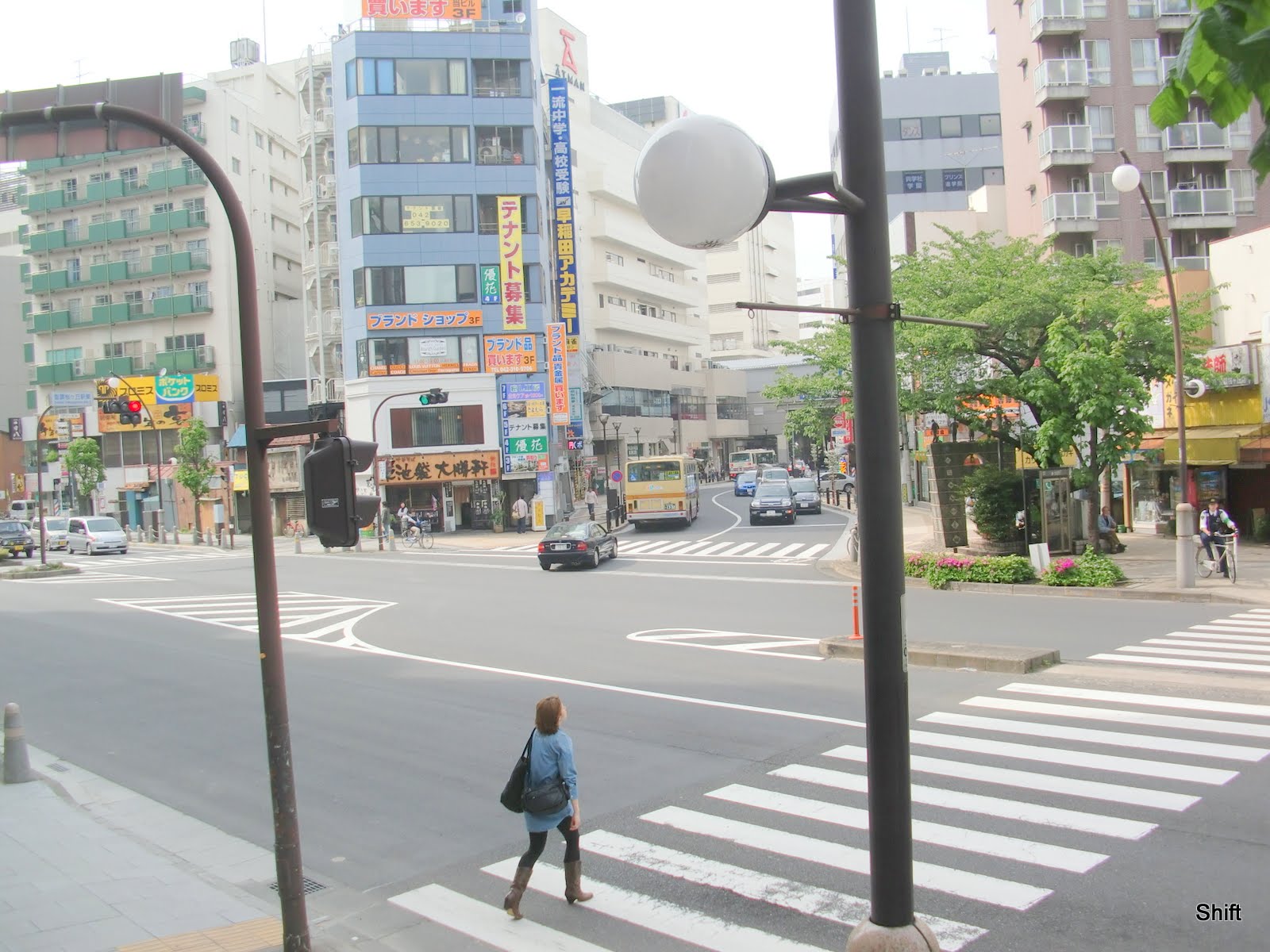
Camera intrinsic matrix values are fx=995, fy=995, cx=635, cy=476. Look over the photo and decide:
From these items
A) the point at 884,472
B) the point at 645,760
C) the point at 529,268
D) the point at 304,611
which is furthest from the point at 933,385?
the point at 529,268

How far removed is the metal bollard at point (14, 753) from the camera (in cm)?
1079

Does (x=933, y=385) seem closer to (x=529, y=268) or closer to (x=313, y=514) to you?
(x=313, y=514)

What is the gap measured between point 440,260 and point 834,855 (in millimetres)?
46853

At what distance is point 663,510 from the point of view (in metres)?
45.0

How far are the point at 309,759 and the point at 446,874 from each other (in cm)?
399

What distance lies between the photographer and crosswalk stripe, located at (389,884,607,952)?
640cm

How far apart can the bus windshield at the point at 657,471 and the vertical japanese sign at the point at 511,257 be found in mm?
10789

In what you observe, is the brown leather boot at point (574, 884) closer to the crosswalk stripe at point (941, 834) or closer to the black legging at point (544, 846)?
the black legging at point (544, 846)

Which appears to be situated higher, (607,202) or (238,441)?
(607,202)

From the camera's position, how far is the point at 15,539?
46.4 metres

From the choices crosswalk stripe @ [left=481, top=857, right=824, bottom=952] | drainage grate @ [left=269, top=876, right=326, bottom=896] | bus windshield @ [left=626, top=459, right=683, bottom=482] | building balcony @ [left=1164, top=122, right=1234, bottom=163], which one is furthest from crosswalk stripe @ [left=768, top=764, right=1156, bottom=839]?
building balcony @ [left=1164, top=122, right=1234, bottom=163]

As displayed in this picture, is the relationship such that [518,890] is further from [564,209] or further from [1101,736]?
[564,209]

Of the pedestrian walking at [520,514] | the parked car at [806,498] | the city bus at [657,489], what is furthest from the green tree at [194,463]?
the parked car at [806,498]

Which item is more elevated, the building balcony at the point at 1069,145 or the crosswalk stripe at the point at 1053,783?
the building balcony at the point at 1069,145
